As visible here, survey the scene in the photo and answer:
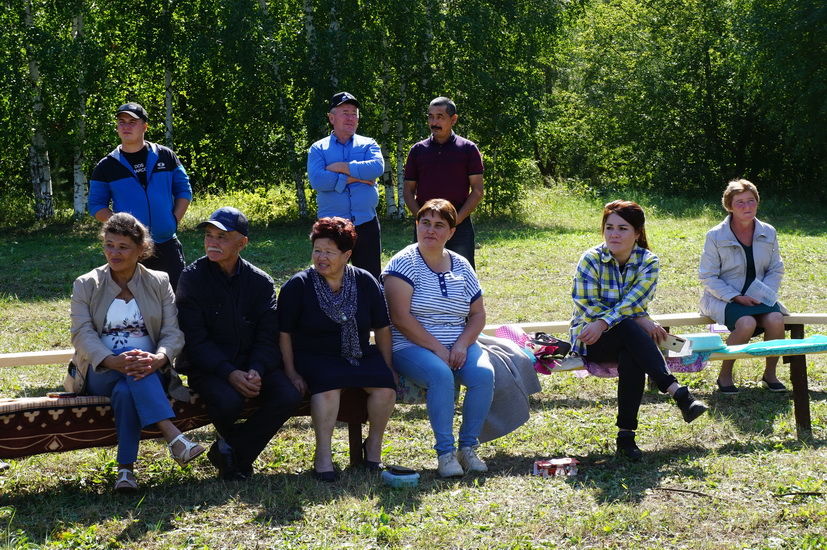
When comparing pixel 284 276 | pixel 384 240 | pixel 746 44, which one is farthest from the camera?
pixel 746 44

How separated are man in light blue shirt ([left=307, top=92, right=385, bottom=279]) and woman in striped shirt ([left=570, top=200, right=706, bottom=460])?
1.77 m

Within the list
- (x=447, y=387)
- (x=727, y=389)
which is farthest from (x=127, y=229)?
(x=727, y=389)

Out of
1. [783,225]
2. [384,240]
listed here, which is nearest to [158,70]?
[384,240]

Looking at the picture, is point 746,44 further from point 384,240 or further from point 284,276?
point 284,276

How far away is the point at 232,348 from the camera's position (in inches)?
184

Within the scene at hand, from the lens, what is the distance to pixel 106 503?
421 cm

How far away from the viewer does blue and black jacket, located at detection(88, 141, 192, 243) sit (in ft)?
19.0

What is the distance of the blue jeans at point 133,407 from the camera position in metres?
4.29

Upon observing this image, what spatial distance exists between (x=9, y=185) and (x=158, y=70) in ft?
19.2

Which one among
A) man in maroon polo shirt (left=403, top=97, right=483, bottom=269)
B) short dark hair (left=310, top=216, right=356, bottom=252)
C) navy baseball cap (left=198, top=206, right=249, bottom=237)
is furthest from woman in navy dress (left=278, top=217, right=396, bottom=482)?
man in maroon polo shirt (left=403, top=97, right=483, bottom=269)

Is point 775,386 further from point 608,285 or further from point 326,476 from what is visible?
point 326,476

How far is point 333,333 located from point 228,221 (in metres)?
0.75

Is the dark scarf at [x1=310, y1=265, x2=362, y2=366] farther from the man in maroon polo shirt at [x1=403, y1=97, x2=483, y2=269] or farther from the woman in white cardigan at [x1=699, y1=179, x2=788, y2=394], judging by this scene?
the woman in white cardigan at [x1=699, y1=179, x2=788, y2=394]

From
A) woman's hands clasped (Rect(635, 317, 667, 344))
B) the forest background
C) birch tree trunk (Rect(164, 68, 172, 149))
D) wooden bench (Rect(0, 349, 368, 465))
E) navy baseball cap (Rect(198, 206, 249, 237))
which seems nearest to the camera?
wooden bench (Rect(0, 349, 368, 465))
